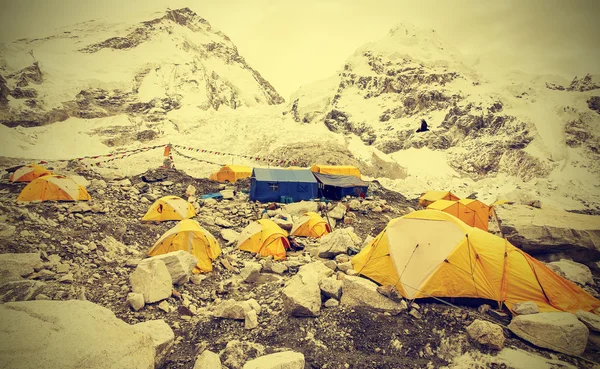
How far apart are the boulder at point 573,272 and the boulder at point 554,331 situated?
3.34 meters

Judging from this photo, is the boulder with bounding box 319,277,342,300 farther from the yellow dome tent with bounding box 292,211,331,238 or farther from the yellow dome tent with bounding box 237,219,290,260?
the yellow dome tent with bounding box 292,211,331,238

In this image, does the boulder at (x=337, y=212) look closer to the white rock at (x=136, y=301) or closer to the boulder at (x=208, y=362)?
the white rock at (x=136, y=301)

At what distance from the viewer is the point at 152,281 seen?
6488mm

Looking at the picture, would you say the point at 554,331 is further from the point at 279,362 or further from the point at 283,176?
the point at 283,176

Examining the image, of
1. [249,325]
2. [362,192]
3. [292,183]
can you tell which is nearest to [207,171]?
[292,183]

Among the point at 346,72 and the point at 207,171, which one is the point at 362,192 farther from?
the point at 346,72

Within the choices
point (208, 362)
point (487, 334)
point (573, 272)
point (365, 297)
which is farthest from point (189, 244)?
point (573, 272)

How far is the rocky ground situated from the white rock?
0.07 meters

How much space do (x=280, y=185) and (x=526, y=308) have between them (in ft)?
49.4

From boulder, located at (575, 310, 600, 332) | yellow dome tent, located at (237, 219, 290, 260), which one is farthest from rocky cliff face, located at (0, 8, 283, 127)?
boulder, located at (575, 310, 600, 332)

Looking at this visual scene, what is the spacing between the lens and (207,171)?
28484mm

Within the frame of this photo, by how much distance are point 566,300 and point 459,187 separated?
28778mm

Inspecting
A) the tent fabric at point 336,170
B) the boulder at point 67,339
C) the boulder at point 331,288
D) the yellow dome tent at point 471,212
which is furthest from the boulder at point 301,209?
the boulder at point 67,339

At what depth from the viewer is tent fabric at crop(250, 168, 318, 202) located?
18.9 meters
